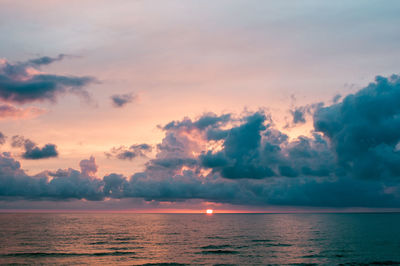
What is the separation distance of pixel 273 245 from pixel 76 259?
5730 cm

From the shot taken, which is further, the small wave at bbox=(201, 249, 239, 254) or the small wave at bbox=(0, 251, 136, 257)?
the small wave at bbox=(201, 249, 239, 254)

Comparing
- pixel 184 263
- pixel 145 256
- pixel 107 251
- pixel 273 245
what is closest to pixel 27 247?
pixel 107 251

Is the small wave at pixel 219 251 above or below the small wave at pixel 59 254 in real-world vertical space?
below

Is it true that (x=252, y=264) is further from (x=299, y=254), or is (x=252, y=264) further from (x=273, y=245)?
(x=273, y=245)

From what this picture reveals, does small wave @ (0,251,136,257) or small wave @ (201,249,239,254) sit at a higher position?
small wave @ (0,251,136,257)

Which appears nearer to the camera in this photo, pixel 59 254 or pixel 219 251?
pixel 59 254

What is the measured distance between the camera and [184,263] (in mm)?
77250

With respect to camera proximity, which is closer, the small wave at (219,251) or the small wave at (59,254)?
the small wave at (59,254)

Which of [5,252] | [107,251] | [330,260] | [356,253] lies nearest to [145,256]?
[107,251]

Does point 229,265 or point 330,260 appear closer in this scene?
point 229,265

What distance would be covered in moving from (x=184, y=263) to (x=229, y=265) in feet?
32.6

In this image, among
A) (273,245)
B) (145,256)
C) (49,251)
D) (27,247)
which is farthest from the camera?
(273,245)

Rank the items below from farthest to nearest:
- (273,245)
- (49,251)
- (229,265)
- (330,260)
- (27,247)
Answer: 1. (273,245)
2. (27,247)
3. (49,251)
4. (330,260)
5. (229,265)

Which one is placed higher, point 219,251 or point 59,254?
point 59,254
